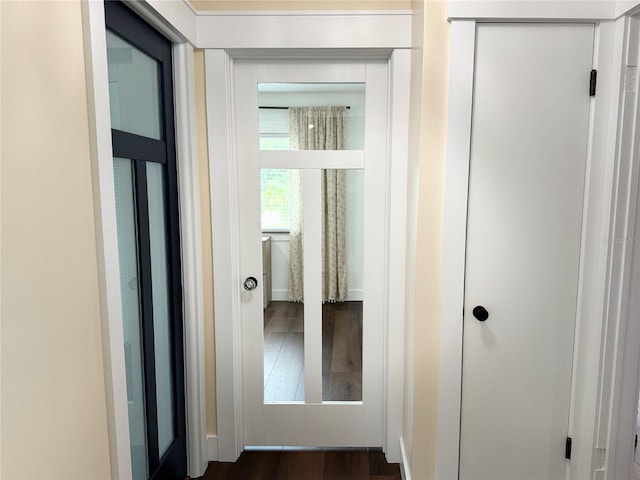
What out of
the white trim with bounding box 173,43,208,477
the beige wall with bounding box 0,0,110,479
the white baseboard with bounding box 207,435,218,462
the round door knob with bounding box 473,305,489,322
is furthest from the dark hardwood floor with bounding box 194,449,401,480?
the beige wall with bounding box 0,0,110,479

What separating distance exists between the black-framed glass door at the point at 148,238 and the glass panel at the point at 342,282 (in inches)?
27.1

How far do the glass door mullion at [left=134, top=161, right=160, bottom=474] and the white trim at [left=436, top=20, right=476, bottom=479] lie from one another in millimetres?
1100

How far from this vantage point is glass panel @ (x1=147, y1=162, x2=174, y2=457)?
1773mm

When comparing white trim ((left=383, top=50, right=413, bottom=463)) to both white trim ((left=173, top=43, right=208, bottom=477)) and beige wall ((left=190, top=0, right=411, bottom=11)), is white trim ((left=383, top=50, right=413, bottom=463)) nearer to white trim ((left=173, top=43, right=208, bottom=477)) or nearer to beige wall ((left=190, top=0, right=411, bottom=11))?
beige wall ((left=190, top=0, right=411, bottom=11))

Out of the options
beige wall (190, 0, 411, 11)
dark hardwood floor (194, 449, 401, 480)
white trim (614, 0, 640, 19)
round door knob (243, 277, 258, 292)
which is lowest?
dark hardwood floor (194, 449, 401, 480)

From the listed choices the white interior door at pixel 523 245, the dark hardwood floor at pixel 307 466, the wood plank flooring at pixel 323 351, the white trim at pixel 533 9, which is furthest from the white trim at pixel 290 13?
the dark hardwood floor at pixel 307 466

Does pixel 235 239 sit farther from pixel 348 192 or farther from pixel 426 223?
pixel 426 223

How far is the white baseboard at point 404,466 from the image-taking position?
200 cm

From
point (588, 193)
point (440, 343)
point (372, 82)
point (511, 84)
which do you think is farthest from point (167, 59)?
point (588, 193)

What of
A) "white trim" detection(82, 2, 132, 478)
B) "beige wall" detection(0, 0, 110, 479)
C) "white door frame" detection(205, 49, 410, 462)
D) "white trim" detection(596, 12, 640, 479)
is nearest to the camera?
"beige wall" detection(0, 0, 110, 479)

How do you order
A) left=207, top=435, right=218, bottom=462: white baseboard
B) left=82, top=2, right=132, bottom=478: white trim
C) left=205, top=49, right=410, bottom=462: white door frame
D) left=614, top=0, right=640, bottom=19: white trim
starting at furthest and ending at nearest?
left=207, top=435, right=218, bottom=462: white baseboard, left=205, top=49, right=410, bottom=462: white door frame, left=614, top=0, right=640, bottom=19: white trim, left=82, top=2, right=132, bottom=478: white trim

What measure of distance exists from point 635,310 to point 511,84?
97cm

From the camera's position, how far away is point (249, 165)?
7.06 ft

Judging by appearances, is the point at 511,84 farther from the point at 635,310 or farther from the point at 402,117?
the point at 635,310
